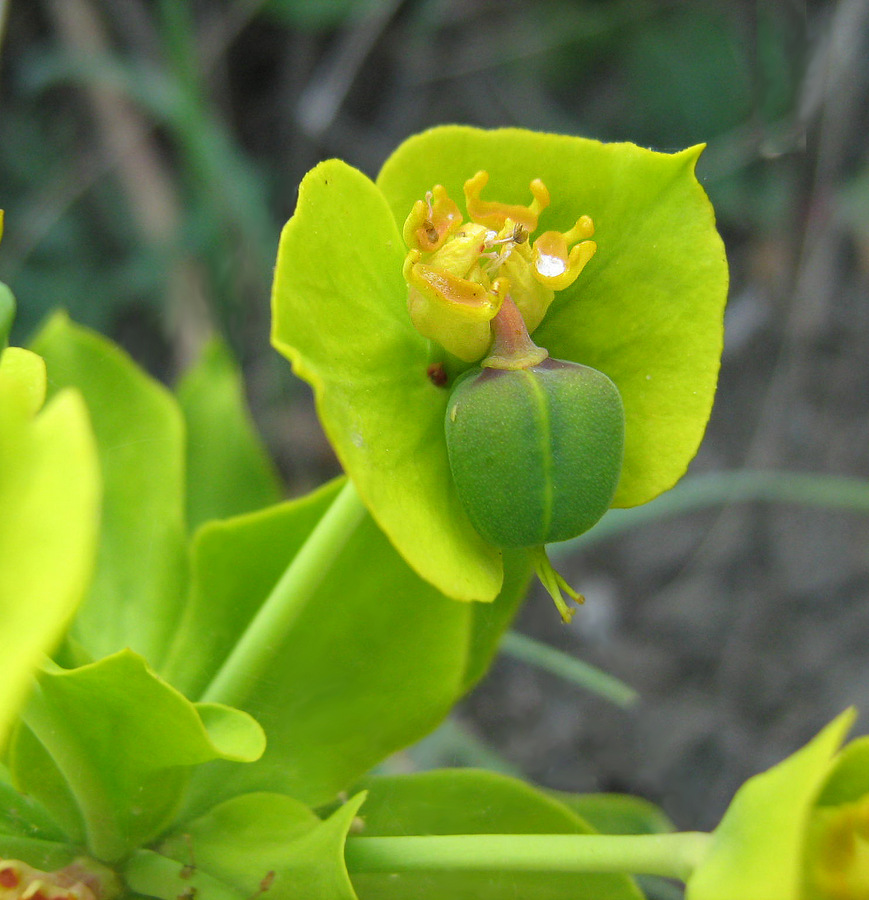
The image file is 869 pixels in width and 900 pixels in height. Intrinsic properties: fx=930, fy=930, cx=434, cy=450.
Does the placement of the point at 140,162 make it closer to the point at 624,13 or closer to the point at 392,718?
the point at 624,13

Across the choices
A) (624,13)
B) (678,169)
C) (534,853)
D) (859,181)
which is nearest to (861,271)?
(859,181)

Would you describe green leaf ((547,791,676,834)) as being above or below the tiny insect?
below

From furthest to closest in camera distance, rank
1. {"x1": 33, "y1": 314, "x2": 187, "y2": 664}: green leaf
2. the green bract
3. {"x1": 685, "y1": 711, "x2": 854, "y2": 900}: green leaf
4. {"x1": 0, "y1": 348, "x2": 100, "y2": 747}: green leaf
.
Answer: {"x1": 33, "y1": 314, "x2": 187, "y2": 664}: green leaf, the green bract, {"x1": 685, "y1": 711, "x2": 854, "y2": 900}: green leaf, {"x1": 0, "y1": 348, "x2": 100, "y2": 747}: green leaf

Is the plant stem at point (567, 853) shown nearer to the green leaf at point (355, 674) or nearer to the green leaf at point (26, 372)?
the green leaf at point (355, 674)

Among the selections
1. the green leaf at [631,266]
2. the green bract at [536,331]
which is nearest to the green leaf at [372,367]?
the green bract at [536,331]

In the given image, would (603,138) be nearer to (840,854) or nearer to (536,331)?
(536,331)

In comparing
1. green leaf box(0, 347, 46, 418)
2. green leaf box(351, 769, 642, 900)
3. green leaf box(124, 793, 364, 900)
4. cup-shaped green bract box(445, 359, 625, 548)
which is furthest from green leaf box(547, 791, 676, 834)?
green leaf box(0, 347, 46, 418)

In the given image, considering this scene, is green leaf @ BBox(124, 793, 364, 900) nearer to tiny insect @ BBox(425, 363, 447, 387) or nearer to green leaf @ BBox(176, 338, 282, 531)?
tiny insect @ BBox(425, 363, 447, 387)
